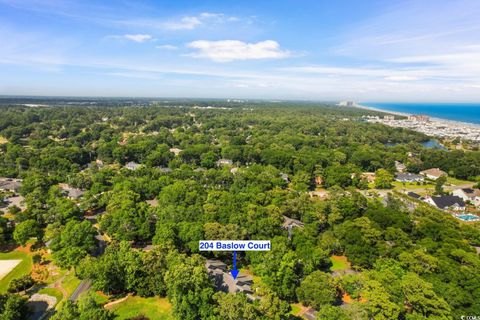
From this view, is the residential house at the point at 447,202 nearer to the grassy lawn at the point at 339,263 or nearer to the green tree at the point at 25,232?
the grassy lawn at the point at 339,263

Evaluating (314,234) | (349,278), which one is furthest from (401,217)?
(349,278)

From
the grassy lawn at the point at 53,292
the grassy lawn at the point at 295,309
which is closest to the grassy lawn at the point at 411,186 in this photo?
the grassy lawn at the point at 295,309

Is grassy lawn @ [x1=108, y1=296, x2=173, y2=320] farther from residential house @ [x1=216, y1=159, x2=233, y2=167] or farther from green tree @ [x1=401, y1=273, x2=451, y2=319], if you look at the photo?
residential house @ [x1=216, y1=159, x2=233, y2=167]

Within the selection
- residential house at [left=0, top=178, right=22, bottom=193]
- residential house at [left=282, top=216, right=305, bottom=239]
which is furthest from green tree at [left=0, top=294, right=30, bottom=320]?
residential house at [left=0, top=178, right=22, bottom=193]

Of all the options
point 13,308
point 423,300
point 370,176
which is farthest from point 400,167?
point 13,308

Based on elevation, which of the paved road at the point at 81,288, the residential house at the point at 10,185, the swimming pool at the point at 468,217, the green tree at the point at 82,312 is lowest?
the paved road at the point at 81,288

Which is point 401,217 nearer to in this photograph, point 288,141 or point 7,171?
point 288,141

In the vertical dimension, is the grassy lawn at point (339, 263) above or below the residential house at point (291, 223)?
below
